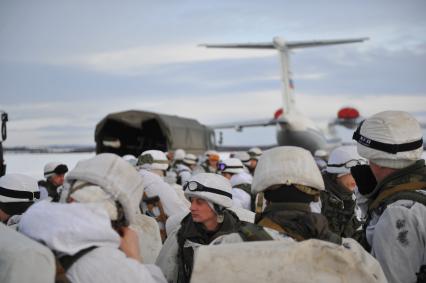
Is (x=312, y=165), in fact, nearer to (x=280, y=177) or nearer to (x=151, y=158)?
(x=280, y=177)

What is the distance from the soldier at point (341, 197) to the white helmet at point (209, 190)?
1361 millimetres

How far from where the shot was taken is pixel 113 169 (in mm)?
2109

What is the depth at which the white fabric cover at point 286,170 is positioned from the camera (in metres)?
2.44

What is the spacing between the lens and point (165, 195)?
5.20 meters

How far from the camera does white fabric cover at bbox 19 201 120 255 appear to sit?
178 centimetres

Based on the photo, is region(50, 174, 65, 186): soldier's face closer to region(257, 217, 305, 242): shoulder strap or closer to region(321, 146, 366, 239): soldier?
region(321, 146, 366, 239): soldier

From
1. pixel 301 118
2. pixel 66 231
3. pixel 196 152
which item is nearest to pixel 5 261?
pixel 66 231

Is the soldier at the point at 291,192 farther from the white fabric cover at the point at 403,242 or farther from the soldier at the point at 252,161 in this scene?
the soldier at the point at 252,161

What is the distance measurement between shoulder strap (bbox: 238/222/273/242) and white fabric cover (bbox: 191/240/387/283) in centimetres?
11

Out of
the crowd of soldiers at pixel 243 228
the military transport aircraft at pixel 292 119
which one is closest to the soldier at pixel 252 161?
the crowd of soldiers at pixel 243 228

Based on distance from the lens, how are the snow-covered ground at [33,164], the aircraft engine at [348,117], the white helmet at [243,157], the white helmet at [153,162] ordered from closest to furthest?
the white helmet at [153,162]
the white helmet at [243,157]
the snow-covered ground at [33,164]
the aircraft engine at [348,117]

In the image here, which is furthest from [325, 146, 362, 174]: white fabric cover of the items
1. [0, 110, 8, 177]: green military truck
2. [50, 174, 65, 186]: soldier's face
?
[0, 110, 8, 177]: green military truck

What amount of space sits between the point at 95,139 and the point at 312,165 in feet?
52.2

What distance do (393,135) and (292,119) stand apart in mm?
24415
